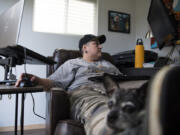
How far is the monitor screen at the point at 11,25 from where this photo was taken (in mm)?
1019

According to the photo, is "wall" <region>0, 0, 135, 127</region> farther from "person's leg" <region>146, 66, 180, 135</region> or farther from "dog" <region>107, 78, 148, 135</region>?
"person's leg" <region>146, 66, 180, 135</region>

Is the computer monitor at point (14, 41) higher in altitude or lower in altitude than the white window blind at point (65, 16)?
lower

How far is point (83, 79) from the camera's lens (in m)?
1.36

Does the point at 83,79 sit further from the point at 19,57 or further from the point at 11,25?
the point at 11,25

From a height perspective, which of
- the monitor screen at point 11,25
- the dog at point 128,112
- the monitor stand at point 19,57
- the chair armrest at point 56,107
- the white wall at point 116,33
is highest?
the white wall at point 116,33

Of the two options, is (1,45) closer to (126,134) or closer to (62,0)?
(126,134)

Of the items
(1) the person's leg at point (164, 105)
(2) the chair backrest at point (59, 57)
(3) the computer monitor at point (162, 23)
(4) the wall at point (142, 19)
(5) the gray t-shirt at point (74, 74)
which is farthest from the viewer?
(4) the wall at point (142, 19)

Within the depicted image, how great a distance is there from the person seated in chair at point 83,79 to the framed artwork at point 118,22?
3.02ft

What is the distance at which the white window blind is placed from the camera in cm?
223

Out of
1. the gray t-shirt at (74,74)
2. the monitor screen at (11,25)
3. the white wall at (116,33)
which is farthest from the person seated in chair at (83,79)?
the white wall at (116,33)

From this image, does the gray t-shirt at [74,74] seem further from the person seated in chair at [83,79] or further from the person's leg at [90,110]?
the person's leg at [90,110]

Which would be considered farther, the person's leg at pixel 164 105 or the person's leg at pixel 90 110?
the person's leg at pixel 90 110

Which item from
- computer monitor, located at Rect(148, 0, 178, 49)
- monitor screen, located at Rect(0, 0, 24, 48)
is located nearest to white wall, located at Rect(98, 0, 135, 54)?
computer monitor, located at Rect(148, 0, 178, 49)

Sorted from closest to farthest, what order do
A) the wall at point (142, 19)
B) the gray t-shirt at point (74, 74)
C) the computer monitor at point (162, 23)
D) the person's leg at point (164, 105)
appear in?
the person's leg at point (164, 105) → the computer monitor at point (162, 23) → the gray t-shirt at point (74, 74) → the wall at point (142, 19)
